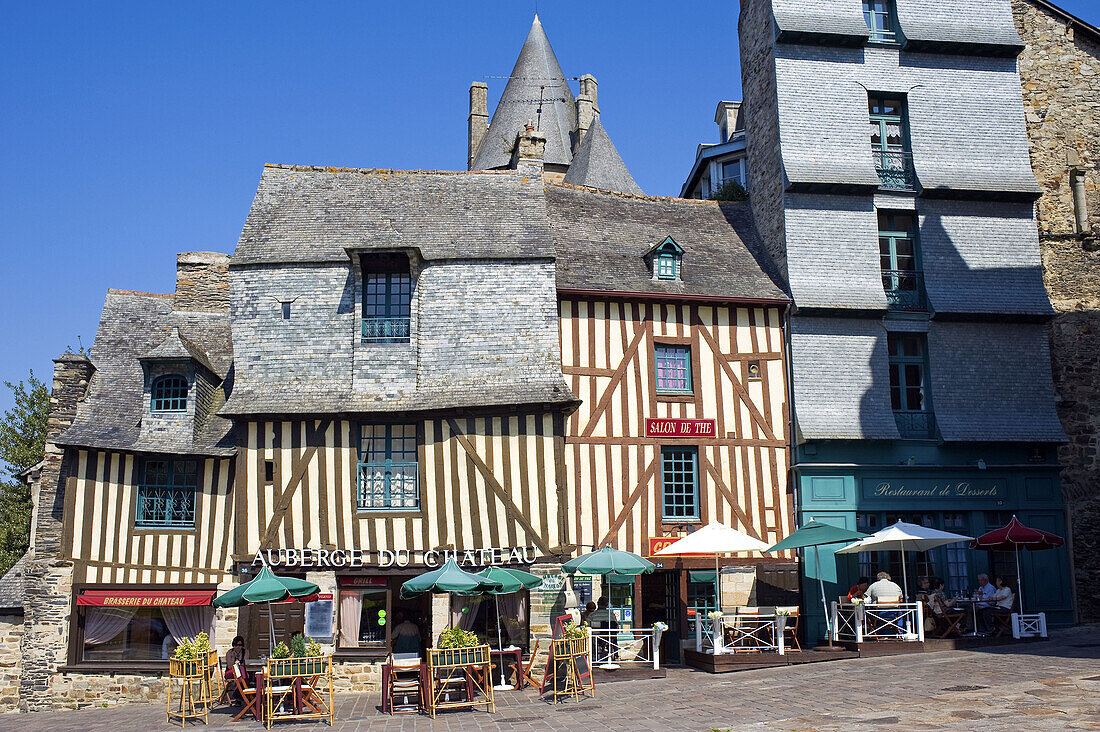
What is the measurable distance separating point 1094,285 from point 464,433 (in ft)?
38.2

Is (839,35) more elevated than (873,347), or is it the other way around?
(839,35)

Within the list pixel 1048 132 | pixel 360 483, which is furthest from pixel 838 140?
pixel 360 483

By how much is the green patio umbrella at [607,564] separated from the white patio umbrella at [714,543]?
0.68 metres

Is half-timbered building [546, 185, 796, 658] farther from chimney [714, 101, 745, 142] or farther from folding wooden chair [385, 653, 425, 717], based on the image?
chimney [714, 101, 745, 142]

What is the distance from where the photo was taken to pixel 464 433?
15.0 meters

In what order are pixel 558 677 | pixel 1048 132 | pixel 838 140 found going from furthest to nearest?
pixel 1048 132 → pixel 838 140 → pixel 558 677

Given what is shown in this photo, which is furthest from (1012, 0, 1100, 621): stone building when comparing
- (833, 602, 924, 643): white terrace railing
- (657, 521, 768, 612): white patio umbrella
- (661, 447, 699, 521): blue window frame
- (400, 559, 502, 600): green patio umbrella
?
(400, 559, 502, 600): green patio umbrella

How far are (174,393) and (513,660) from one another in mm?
6878

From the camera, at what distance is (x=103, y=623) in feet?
49.4

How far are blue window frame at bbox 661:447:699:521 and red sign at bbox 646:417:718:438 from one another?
264 mm

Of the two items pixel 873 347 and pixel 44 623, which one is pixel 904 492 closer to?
pixel 873 347

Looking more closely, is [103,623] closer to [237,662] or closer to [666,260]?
[237,662]

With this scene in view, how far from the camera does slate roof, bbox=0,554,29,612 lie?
48.9ft

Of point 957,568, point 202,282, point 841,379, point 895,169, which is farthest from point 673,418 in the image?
point 202,282
